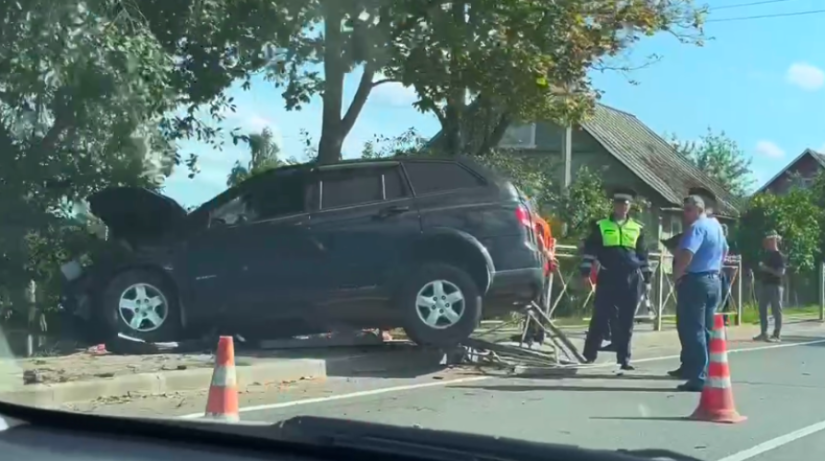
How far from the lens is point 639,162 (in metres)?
7.71

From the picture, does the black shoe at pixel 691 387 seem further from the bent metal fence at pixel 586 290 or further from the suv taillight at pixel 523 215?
the suv taillight at pixel 523 215

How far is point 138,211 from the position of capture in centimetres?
851

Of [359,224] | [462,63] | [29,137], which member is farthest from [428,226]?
[29,137]

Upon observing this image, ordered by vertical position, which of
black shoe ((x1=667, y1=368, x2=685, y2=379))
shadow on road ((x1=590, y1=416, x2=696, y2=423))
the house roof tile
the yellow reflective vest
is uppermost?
the house roof tile

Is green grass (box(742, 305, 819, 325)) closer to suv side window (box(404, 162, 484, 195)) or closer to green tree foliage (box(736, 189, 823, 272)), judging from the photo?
green tree foliage (box(736, 189, 823, 272))

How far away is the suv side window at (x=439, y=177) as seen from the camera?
30.0 ft

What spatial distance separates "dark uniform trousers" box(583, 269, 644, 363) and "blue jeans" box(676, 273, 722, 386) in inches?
29.9

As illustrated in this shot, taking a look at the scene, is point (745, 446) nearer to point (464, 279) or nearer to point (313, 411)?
point (313, 411)

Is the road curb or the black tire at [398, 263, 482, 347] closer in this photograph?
the road curb

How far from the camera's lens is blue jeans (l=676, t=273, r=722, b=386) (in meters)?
9.06

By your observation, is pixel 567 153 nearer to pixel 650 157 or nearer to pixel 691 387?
pixel 650 157

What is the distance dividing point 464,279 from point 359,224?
1085 millimetres

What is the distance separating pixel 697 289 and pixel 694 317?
0.24m

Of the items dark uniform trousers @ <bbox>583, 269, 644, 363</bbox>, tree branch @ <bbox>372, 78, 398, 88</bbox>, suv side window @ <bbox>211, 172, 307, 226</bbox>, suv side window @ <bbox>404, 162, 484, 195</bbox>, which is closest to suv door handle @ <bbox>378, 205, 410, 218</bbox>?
suv side window @ <bbox>404, 162, 484, 195</bbox>
